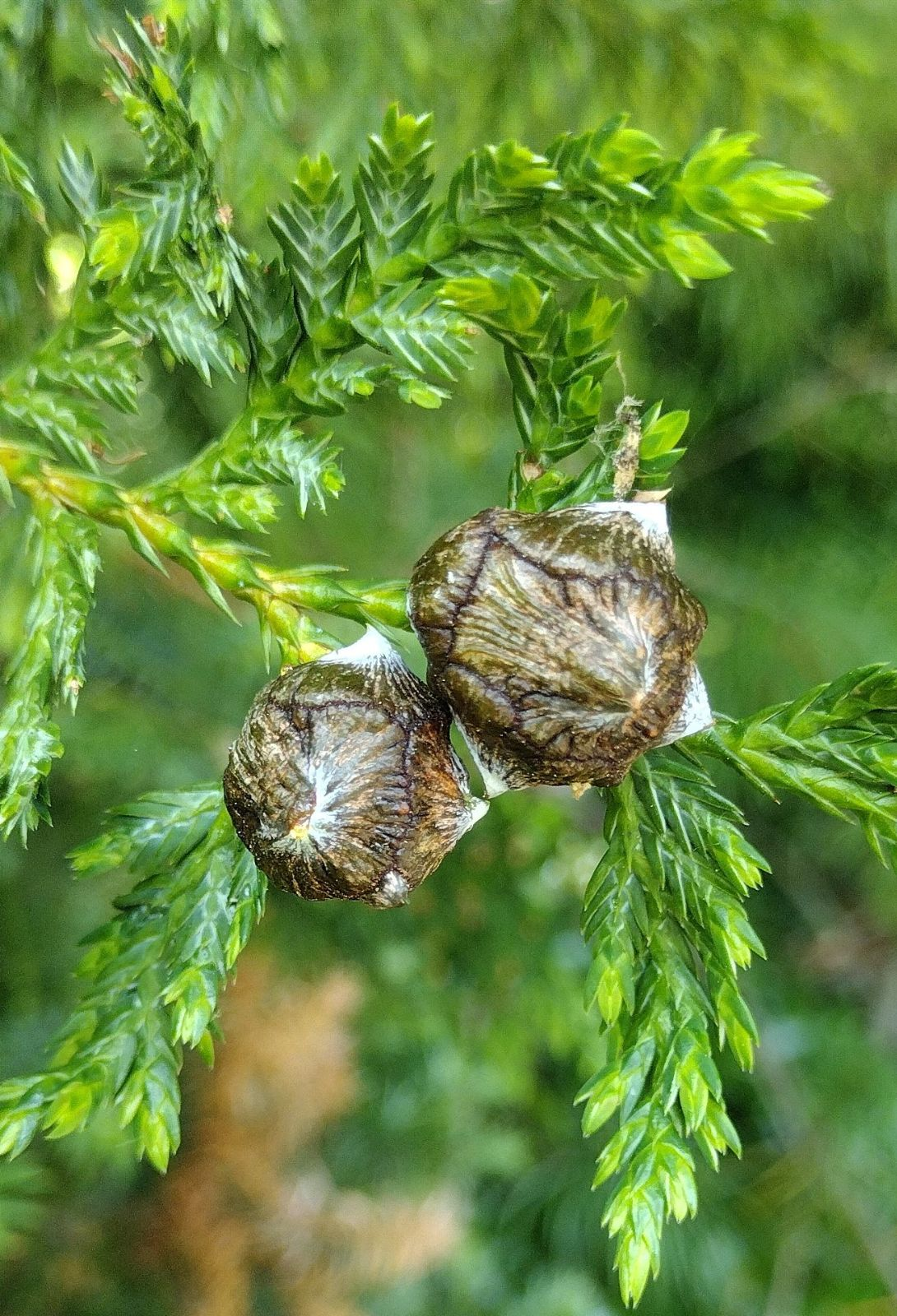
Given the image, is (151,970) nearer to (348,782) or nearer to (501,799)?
(348,782)

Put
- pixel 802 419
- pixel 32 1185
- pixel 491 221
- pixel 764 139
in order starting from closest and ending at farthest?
pixel 491 221 < pixel 32 1185 < pixel 764 139 < pixel 802 419

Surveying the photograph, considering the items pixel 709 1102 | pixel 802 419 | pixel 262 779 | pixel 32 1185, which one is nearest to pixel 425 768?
pixel 262 779

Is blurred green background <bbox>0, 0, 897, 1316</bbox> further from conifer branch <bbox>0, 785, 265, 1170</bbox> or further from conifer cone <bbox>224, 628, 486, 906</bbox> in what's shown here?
conifer cone <bbox>224, 628, 486, 906</bbox>

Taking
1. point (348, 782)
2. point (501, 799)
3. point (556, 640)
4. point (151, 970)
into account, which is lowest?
point (501, 799)

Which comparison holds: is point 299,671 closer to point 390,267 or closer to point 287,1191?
point 390,267

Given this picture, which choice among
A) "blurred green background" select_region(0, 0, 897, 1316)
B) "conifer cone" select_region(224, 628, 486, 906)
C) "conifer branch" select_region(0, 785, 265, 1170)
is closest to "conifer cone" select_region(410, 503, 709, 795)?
"conifer cone" select_region(224, 628, 486, 906)

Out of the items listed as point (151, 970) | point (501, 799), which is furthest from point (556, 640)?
point (501, 799)

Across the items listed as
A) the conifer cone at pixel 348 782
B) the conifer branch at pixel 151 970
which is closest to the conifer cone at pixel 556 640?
the conifer cone at pixel 348 782
